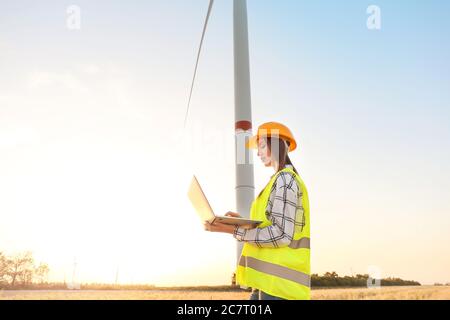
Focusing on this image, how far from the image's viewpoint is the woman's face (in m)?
5.67

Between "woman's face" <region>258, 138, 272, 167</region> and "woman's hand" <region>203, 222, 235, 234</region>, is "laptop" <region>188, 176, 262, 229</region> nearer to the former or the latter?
"woman's hand" <region>203, 222, 235, 234</region>

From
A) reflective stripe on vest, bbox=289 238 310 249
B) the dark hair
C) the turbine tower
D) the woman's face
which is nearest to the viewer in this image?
reflective stripe on vest, bbox=289 238 310 249

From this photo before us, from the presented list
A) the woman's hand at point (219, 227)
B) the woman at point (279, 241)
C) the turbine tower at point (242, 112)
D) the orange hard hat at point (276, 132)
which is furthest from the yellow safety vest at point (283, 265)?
the turbine tower at point (242, 112)

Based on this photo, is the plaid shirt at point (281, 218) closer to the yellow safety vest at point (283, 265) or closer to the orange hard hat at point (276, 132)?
the yellow safety vest at point (283, 265)

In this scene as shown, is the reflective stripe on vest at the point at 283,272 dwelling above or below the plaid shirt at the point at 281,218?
below

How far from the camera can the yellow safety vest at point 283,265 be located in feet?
16.3

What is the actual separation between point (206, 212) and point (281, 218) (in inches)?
33.8

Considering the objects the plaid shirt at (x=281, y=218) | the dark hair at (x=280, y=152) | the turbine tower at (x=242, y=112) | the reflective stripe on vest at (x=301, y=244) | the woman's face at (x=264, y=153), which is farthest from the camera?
the turbine tower at (x=242, y=112)

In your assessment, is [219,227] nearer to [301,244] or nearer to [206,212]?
[206,212]

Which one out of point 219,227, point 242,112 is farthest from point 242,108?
point 219,227

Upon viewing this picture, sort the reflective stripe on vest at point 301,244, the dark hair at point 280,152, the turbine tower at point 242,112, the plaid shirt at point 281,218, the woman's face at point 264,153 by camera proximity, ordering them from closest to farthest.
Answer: the plaid shirt at point 281,218 → the reflective stripe on vest at point 301,244 → the dark hair at point 280,152 → the woman's face at point 264,153 → the turbine tower at point 242,112

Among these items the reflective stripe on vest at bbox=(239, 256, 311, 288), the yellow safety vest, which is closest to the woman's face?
the yellow safety vest

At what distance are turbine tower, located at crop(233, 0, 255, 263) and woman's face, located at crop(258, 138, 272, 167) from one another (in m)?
10.6
